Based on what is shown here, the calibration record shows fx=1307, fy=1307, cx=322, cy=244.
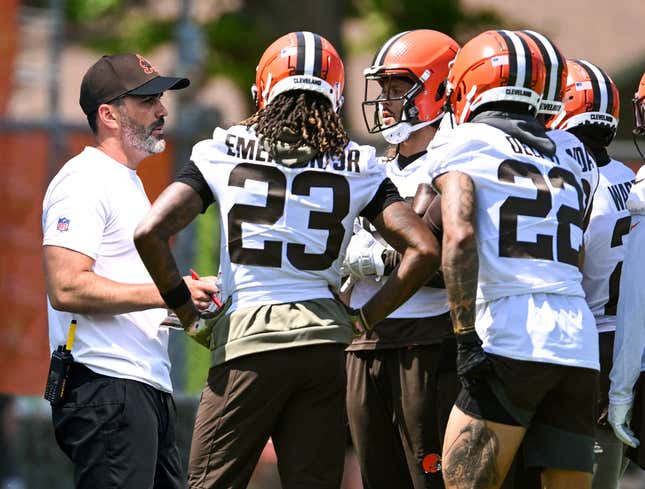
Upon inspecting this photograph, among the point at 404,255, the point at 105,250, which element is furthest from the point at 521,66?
the point at 105,250

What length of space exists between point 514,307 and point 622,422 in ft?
3.28

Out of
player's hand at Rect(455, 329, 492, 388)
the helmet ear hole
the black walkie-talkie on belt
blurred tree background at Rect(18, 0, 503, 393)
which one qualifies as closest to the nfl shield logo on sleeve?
the black walkie-talkie on belt

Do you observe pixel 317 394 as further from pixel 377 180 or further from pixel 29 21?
pixel 29 21

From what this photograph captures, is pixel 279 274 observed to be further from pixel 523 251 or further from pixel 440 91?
pixel 440 91

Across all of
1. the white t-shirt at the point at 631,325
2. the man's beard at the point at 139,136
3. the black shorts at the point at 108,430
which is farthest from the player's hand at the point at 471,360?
the man's beard at the point at 139,136

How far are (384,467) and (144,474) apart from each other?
1.12 metres

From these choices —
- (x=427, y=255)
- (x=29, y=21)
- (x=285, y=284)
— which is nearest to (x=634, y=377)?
(x=427, y=255)

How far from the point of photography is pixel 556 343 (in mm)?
4742

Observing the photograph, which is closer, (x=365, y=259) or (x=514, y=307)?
(x=514, y=307)

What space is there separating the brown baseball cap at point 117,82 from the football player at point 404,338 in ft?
3.22

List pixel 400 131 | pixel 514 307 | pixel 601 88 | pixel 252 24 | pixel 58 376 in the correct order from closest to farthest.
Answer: pixel 514 307, pixel 58 376, pixel 400 131, pixel 601 88, pixel 252 24

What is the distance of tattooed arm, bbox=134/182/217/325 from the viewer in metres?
4.82

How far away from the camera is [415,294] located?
5.64 meters

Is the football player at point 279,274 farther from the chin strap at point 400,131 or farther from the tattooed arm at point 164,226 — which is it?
the chin strap at point 400,131
